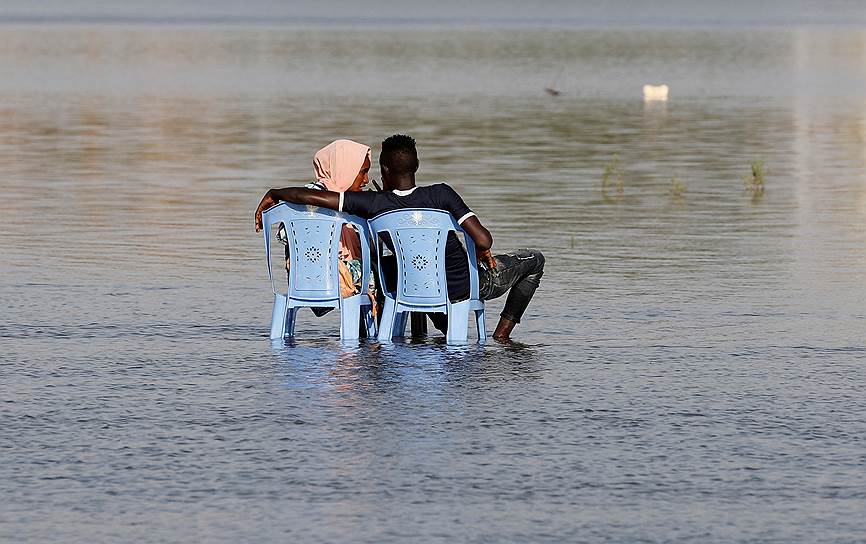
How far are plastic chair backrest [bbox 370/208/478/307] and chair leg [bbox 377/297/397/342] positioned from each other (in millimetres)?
69

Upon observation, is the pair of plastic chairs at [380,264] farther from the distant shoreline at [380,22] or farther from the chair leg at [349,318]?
the distant shoreline at [380,22]

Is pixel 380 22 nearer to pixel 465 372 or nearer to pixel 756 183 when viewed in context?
pixel 756 183

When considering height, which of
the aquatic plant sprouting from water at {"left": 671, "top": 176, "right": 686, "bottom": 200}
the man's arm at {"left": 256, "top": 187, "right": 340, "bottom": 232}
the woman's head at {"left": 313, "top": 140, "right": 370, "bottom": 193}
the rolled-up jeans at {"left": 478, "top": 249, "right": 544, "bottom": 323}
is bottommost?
the aquatic plant sprouting from water at {"left": 671, "top": 176, "right": 686, "bottom": 200}

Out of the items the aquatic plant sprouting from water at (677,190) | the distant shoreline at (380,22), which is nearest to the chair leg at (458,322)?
the aquatic plant sprouting from water at (677,190)

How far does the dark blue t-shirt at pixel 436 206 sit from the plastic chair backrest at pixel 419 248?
55 mm

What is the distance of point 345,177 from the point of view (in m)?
11.0

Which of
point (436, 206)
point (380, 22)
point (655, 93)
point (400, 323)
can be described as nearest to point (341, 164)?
point (436, 206)

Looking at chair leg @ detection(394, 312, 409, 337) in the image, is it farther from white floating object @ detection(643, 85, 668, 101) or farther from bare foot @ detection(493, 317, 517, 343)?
white floating object @ detection(643, 85, 668, 101)

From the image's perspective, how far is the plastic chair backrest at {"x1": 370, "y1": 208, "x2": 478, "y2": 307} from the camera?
10.7 meters

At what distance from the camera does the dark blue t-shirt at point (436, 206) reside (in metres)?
10.7

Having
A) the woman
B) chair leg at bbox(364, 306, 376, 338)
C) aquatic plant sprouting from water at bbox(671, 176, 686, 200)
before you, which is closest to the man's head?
the woman

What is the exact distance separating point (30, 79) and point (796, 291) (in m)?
46.5

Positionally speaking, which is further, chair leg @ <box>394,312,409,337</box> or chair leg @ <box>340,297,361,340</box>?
chair leg @ <box>394,312,409,337</box>

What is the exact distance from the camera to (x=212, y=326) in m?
11.8
